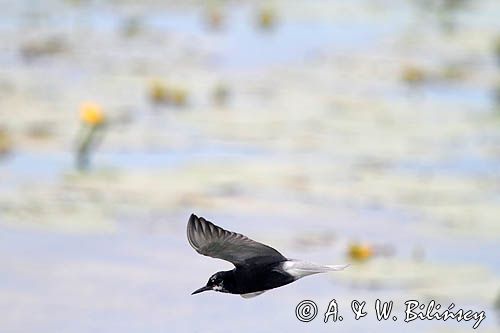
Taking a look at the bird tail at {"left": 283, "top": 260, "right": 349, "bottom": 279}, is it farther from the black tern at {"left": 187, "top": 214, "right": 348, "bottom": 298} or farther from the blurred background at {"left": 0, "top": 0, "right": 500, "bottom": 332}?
the blurred background at {"left": 0, "top": 0, "right": 500, "bottom": 332}

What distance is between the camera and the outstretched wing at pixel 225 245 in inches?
134

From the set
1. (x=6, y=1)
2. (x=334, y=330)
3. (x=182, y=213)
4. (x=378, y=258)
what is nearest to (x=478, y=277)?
(x=378, y=258)

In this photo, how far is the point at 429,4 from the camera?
35.8 feet

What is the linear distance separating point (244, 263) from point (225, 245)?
0.06 metres

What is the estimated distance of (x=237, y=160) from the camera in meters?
6.90

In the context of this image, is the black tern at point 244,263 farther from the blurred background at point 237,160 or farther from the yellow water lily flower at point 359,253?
the yellow water lily flower at point 359,253

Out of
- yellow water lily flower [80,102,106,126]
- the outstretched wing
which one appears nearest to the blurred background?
yellow water lily flower [80,102,106,126]

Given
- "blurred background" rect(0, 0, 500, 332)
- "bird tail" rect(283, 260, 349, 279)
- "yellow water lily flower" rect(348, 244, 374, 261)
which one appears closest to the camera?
"bird tail" rect(283, 260, 349, 279)

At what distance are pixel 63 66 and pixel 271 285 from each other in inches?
205

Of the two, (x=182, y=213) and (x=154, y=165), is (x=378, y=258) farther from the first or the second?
(x=154, y=165)

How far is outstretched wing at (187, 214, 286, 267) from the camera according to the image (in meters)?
3.40

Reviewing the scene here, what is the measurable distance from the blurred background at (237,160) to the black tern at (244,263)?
1.59 m

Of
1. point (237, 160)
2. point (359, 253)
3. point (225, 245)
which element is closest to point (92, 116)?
point (237, 160)

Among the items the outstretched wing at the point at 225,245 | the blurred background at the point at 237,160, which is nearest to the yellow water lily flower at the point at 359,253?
the blurred background at the point at 237,160
